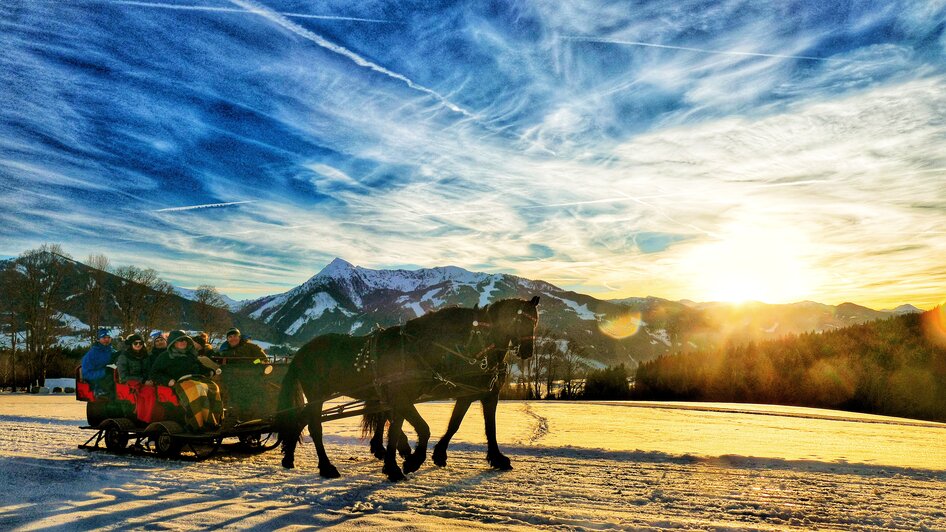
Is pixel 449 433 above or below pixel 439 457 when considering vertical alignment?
above

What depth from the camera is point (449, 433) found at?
9453 mm

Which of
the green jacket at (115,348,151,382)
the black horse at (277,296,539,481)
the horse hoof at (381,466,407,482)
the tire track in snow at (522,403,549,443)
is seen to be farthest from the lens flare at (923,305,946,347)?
the green jacket at (115,348,151,382)

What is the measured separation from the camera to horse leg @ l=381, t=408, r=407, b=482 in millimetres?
8070

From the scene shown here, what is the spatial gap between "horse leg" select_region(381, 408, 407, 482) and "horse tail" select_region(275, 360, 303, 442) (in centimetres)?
180

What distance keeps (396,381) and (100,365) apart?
21.4 ft

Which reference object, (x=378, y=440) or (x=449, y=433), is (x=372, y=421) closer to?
(x=378, y=440)

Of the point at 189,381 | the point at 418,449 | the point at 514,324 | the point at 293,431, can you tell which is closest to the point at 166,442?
the point at 189,381

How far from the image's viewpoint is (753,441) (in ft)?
41.3

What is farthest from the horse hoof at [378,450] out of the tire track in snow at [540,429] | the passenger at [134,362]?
the passenger at [134,362]

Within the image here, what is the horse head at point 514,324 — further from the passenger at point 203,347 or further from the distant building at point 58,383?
the distant building at point 58,383

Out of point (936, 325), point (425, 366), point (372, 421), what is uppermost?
point (936, 325)

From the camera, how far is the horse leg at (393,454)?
8070 mm

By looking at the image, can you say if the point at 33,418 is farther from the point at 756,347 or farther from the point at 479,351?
the point at 756,347

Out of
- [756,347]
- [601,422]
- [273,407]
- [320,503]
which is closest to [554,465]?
[320,503]
